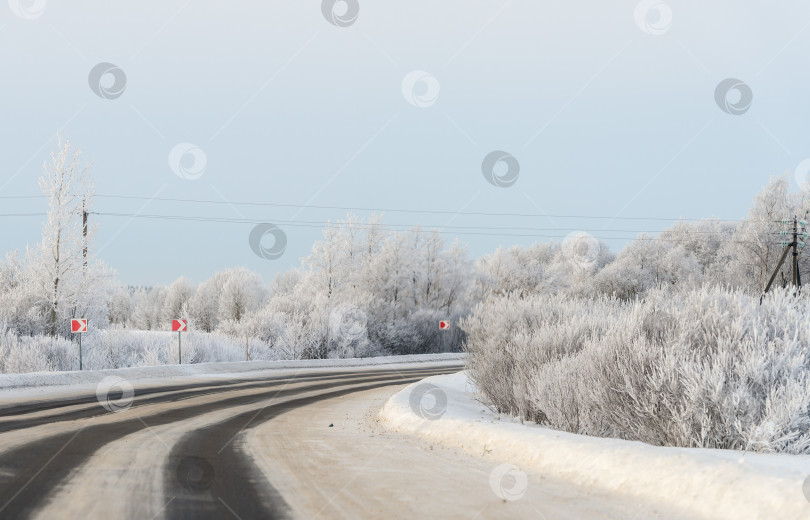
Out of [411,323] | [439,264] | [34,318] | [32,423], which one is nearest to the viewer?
[32,423]

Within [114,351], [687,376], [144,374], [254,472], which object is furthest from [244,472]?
[114,351]

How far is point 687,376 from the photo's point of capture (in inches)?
313

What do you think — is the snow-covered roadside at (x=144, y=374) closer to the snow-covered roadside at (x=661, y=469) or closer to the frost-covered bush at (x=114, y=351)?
the frost-covered bush at (x=114, y=351)

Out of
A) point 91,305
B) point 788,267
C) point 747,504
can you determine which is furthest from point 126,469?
point 788,267

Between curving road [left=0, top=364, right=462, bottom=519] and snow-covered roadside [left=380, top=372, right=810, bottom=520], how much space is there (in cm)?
273

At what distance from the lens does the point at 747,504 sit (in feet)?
17.9

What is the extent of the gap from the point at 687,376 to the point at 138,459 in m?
6.57

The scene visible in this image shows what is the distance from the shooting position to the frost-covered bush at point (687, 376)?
7.71 metres

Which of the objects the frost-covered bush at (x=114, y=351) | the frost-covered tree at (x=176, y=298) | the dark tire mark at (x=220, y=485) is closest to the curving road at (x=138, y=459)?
the dark tire mark at (x=220, y=485)

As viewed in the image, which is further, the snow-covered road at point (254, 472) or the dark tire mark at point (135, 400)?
the dark tire mark at point (135, 400)

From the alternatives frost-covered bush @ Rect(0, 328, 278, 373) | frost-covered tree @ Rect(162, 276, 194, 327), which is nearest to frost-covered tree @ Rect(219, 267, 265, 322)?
frost-covered tree @ Rect(162, 276, 194, 327)

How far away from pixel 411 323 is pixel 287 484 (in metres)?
44.6

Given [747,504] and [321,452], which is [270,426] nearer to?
[321,452]

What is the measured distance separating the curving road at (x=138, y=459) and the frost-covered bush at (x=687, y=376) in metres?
3.87
